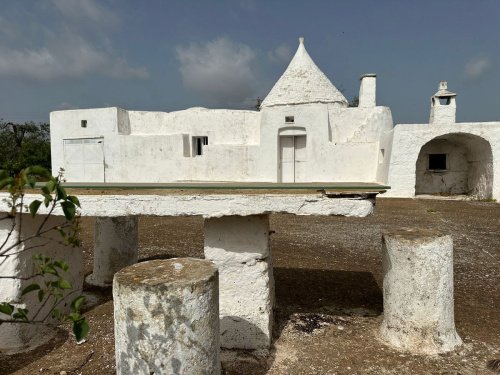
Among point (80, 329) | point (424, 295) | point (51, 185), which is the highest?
point (51, 185)

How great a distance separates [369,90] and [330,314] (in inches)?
520

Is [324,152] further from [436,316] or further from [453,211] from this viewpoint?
[436,316]

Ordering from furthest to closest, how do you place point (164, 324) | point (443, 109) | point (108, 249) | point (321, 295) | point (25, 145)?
1. point (25, 145)
2. point (443, 109)
3. point (108, 249)
4. point (321, 295)
5. point (164, 324)

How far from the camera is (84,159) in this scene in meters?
15.9

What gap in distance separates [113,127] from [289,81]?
7.72 metres

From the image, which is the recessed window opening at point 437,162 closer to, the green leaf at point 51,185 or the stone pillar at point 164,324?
the stone pillar at point 164,324

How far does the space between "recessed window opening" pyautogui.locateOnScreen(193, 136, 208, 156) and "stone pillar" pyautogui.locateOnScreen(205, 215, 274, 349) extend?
42.0ft

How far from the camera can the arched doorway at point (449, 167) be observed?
14117mm

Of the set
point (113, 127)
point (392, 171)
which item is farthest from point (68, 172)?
point (392, 171)

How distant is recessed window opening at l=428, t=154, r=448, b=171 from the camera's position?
15.0 meters

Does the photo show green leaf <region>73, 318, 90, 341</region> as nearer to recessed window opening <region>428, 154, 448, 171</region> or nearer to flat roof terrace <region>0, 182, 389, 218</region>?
flat roof terrace <region>0, 182, 389, 218</region>

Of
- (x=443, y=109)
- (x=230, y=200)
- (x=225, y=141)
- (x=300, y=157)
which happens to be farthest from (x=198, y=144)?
(x=230, y=200)

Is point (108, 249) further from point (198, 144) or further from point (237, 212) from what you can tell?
point (198, 144)

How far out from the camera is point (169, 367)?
2.35 m
